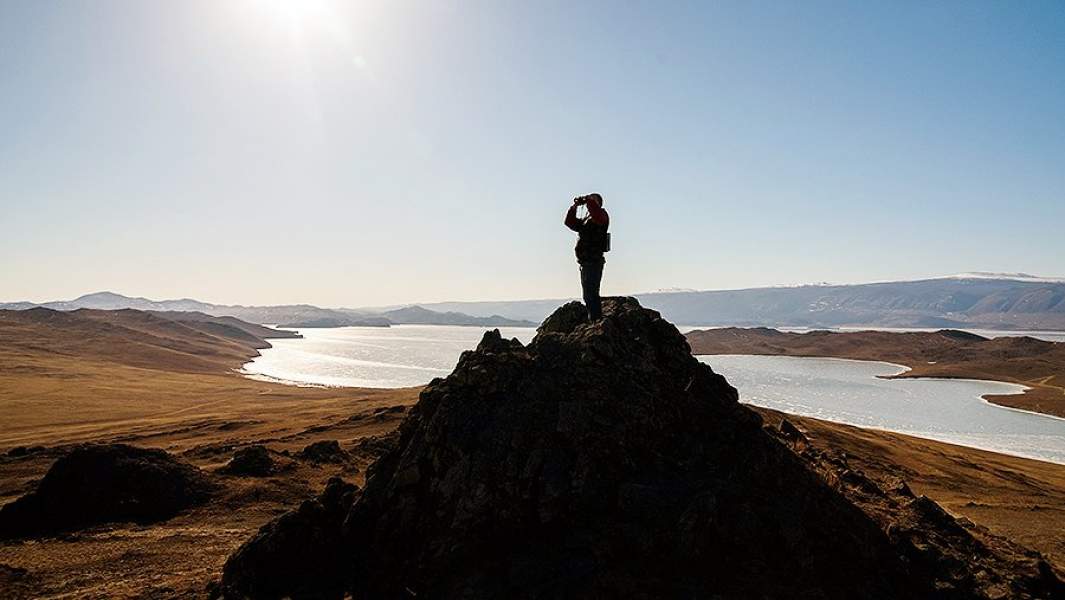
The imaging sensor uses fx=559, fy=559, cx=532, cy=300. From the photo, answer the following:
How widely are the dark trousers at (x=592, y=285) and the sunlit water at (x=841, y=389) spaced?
5996 cm

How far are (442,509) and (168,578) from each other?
8.94 meters

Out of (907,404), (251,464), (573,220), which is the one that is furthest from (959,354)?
(251,464)

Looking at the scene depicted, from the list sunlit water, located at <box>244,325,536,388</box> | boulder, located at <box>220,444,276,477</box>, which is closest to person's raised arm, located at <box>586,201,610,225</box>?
boulder, located at <box>220,444,276,477</box>

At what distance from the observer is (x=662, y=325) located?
15336 mm

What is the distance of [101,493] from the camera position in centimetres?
1917

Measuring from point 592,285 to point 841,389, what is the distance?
3977 inches

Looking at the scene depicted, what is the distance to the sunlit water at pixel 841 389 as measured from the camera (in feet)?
211

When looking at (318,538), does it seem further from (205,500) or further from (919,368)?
(919,368)

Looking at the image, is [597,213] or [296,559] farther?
[597,213]

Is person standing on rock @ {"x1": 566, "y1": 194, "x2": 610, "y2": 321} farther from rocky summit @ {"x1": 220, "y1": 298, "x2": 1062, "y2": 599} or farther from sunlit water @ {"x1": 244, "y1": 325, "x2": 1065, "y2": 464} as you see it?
sunlit water @ {"x1": 244, "y1": 325, "x2": 1065, "y2": 464}

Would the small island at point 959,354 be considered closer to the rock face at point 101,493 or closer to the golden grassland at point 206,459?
the golden grassland at point 206,459

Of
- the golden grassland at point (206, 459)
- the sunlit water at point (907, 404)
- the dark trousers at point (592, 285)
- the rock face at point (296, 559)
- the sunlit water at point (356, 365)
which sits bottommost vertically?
the sunlit water at point (907, 404)

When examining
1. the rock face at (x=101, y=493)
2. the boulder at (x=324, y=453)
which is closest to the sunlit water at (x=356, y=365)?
the boulder at (x=324, y=453)

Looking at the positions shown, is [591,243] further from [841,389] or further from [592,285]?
[841,389]
